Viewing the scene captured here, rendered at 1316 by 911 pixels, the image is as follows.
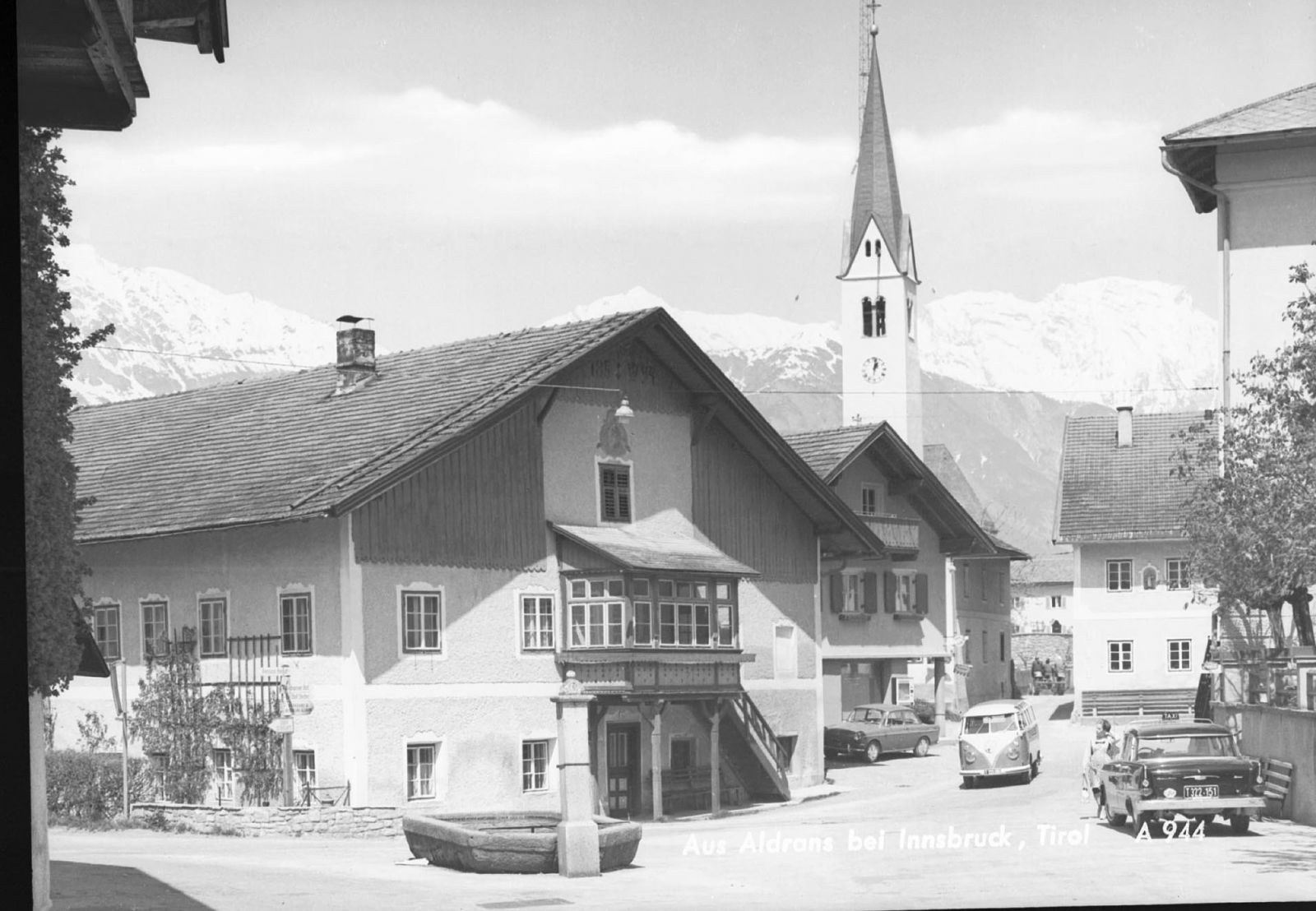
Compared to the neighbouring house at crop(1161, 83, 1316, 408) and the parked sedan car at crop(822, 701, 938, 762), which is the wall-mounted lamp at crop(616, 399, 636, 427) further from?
the parked sedan car at crop(822, 701, 938, 762)

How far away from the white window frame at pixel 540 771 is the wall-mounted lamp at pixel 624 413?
4241 millimetres

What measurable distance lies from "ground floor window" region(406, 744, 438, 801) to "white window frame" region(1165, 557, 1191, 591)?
1027 centimetres

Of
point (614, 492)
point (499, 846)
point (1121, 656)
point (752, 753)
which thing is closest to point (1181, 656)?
point (1121, 656)

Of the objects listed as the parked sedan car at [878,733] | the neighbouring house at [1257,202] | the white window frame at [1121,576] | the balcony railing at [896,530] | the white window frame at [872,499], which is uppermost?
the neighbouring house at [1257,202]

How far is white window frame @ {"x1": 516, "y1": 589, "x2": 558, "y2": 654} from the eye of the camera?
82.1ft

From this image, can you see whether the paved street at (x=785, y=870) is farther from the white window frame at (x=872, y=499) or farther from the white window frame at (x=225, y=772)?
the white window frame at (x=872, y=499)

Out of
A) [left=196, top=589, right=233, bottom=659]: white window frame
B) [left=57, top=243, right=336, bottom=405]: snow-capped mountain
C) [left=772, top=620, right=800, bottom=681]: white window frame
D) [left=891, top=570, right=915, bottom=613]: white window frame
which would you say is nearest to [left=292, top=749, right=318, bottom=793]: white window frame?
[left=196, top=589, right=233, bottom=659]: white window frame

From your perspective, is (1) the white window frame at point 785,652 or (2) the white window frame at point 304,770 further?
(1) the white window frame at point 785,652

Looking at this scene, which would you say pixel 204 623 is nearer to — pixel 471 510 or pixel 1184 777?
pixel 471 510

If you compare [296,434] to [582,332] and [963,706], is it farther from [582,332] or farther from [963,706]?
[963,706]

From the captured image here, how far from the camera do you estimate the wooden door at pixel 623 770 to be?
85.6ft

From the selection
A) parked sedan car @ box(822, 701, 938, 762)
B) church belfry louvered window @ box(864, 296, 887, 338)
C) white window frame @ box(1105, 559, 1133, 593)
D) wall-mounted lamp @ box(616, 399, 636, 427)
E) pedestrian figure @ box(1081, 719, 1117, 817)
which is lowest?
parked sedan car @ box(822, 701, 938, 762)

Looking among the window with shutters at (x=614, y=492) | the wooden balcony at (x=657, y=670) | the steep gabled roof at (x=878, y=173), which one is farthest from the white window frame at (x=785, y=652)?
the steep gabled roof at (x=878, y=173)

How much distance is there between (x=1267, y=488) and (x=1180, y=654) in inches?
217
